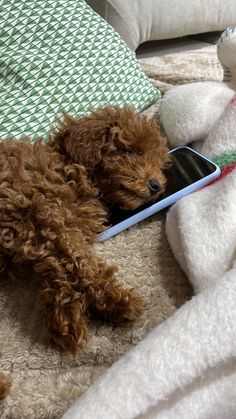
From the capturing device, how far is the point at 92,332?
0.87 metres

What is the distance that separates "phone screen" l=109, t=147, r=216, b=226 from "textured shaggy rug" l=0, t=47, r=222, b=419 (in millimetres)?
53

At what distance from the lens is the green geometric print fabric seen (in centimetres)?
131

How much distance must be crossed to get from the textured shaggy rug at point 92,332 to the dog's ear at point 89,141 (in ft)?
0.62

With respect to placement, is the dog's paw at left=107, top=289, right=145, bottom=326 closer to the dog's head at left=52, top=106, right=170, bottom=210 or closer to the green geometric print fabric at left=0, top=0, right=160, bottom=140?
the dog's head at left=52, top=106, right=170, bottom=210

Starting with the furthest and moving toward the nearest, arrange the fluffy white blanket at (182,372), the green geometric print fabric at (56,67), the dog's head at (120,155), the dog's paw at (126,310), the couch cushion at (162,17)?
the couch cushion at (162,17), the green geometric print fabric at (56,67), the dog's head at (120,155), the dog's paw at (126,310), the fluffy white blanket at (182,372)

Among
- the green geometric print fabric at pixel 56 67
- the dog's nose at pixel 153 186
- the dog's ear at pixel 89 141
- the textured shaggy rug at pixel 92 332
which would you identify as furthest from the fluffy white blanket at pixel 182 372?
the green geometric print fabric at pixel 56 67

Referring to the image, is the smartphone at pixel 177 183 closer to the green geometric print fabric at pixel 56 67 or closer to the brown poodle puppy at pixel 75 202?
the brown poodle puppy at pixel 75 202

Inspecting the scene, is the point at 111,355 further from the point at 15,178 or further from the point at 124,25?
the point at 124,25

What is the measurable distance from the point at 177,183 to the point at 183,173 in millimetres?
37

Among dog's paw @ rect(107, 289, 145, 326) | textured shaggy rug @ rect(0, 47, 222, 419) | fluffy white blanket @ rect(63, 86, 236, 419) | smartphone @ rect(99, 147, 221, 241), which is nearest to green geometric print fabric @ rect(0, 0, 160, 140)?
smartphone @ rect(99, 147, 221, 241)

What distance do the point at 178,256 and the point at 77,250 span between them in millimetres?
212

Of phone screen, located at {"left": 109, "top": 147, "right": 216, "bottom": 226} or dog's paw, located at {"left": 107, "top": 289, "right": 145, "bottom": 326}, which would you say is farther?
phone screen, located at {"left": 109, "top": 147, "right": 216, "bottom": 226}

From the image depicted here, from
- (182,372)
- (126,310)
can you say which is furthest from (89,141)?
(182,372)

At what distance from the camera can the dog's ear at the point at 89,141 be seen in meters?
1.04
